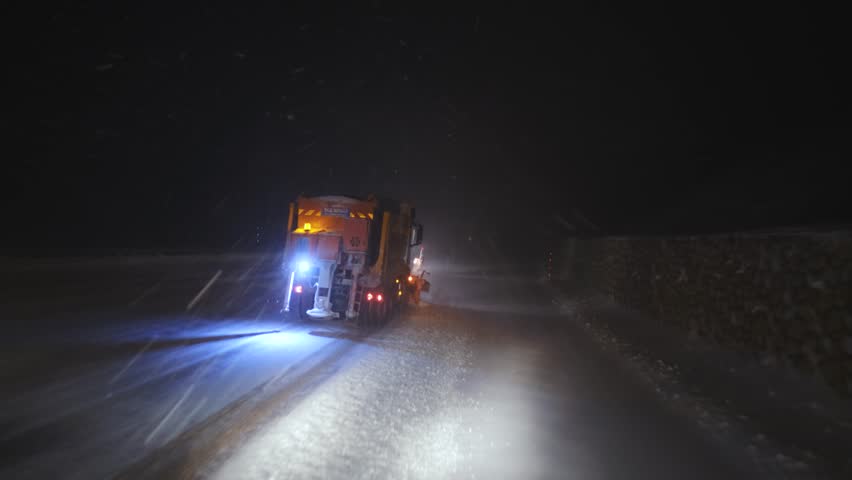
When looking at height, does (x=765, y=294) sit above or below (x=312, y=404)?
above

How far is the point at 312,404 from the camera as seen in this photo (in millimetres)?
6559

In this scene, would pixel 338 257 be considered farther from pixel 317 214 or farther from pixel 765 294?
pixel 765 294

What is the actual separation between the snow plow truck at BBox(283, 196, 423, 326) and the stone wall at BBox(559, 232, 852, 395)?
22.6ft

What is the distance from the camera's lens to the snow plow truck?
12.4m

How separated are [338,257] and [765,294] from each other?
334 inches

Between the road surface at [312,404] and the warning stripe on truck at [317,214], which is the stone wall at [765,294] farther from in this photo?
the warning stripe on truck at [317,214]

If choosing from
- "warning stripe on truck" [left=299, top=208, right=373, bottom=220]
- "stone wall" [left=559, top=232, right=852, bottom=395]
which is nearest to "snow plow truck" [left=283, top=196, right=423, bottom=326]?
"warning stripe on truck" [left=299, top=208, right=373, bottom=220]

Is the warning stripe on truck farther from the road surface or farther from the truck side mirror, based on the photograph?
the truck side mirror

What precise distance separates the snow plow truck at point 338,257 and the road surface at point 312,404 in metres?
0.65

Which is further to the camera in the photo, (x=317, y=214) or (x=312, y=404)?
(x=317, y=214)

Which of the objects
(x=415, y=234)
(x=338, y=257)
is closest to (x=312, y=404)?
(x=338, y=257)

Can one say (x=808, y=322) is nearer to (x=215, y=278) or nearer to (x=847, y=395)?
(x=847, y=395)

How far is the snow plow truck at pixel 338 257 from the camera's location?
40.8 ft

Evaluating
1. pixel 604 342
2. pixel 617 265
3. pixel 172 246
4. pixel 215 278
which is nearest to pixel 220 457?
pixel 604 342
